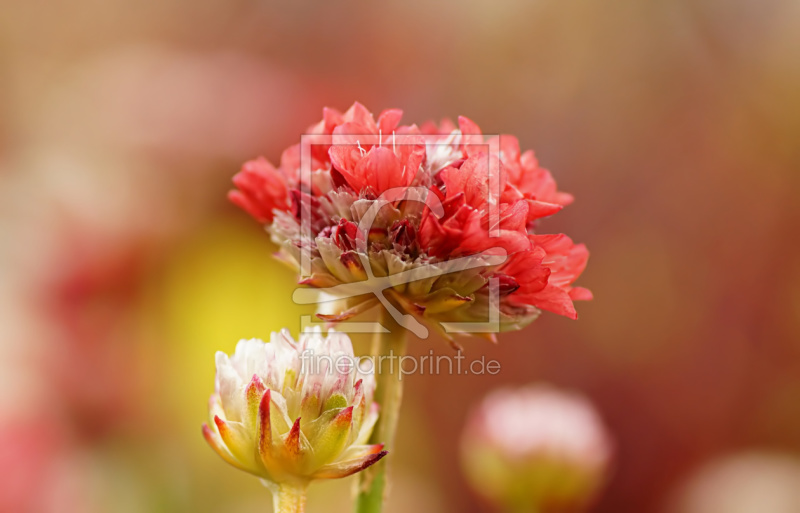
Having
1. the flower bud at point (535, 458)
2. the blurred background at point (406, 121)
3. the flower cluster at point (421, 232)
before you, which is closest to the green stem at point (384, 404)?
the flower cluster at point (421, 232)

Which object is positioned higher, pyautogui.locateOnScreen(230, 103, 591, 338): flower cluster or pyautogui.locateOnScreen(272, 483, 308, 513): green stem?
pyautogui.locateOnScreen(230, 103, 591, 338): flower cluster

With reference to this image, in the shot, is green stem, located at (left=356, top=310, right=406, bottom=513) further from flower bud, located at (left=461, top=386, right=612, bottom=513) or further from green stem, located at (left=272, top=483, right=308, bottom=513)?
flower bud, located at (left=461, top=386, right=612, bottom=513)

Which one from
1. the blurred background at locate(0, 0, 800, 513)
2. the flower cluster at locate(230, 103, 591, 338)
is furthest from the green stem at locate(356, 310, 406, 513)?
the blurred background at locate(0, 0, 800, 513)

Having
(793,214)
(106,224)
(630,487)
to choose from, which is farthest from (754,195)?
(106,224)

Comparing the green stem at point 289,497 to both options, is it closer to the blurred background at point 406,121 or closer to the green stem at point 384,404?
the green stem at point 384,404

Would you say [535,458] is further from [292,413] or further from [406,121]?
[406,121]

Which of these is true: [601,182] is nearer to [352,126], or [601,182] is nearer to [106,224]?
[106,224]
